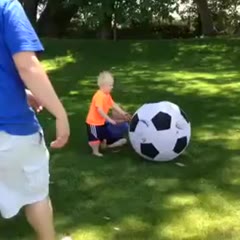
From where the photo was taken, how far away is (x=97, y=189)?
476 centimetres

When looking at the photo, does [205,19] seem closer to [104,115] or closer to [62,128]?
[104,115]

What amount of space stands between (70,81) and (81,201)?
562 centimetres

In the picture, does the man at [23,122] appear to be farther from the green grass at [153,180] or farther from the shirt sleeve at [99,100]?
the shirt sleeve at [99,100]

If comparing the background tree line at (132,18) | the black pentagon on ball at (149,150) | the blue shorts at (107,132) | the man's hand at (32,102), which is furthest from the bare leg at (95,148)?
the background tree line at (132,18)

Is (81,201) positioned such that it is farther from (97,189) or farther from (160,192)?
(160,192)

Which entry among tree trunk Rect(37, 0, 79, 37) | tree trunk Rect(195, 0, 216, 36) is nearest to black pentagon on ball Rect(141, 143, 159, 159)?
tree trunk Rect(195, 0, 216, 36)

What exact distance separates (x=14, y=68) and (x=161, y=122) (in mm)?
2575

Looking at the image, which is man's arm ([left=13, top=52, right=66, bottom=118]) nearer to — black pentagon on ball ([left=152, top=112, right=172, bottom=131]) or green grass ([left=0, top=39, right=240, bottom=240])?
green grass ([left=0, top=39, right=240, bottom=240])

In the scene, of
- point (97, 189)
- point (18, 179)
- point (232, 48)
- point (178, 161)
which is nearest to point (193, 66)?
point (232, 48)

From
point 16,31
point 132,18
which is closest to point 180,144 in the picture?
point 16,31

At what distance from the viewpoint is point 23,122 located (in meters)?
2.96

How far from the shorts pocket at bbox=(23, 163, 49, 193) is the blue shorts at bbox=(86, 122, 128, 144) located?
2550 millimetres

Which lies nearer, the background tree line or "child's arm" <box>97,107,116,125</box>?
"child's arm" <box>97,107,116,125</box>

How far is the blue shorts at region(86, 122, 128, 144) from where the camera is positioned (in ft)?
18.5
